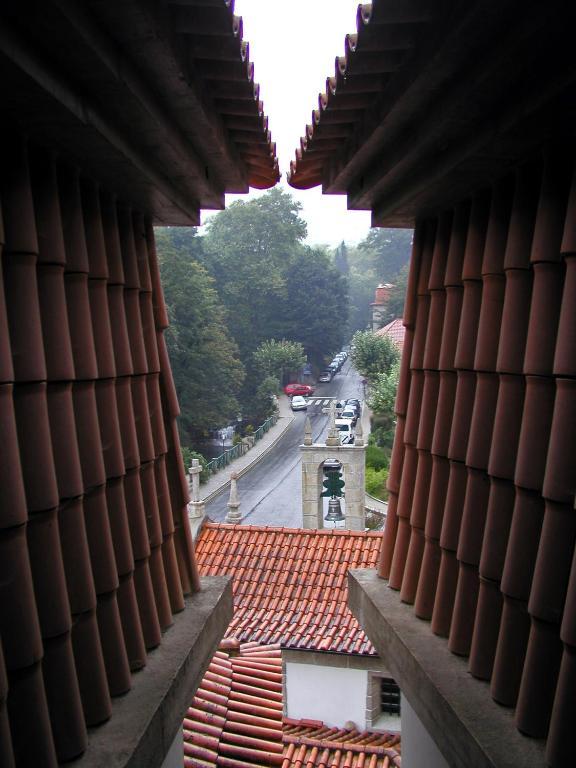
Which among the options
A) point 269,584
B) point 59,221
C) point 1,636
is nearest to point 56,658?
point 1,636

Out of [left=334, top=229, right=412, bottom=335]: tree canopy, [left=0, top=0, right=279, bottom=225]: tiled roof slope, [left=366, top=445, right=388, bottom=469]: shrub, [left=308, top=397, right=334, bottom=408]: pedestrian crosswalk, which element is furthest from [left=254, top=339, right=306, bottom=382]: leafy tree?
[left=0, top=0, right=279, bottom=225]: tiled roof slope

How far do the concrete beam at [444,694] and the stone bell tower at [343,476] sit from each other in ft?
36.2

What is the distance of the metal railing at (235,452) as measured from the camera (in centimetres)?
3394

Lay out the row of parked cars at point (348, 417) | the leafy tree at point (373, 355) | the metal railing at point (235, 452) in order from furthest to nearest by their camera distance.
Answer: the leafy tree at point (373, 355)
the metal railing at point (235, 452)
the row of parked cars at point (348, 417)

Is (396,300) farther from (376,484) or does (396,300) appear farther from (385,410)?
(376,484)

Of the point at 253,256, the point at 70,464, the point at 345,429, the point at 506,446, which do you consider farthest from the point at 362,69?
the point at 253,256

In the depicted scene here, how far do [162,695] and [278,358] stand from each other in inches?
1736

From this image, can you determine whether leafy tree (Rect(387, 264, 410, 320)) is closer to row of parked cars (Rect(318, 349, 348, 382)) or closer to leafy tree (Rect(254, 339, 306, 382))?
row of parked cars (Rect(318, 349, 348, 382))

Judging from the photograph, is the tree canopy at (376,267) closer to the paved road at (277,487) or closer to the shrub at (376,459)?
the paved road at (277,487)

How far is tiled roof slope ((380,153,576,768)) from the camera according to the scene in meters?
2.36

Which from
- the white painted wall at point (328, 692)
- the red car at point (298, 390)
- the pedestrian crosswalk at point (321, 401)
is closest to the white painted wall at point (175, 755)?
the white painted wall at point (328, 692)

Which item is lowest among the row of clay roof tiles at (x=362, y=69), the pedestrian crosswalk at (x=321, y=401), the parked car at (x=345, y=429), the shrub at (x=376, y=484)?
the pedestrian crosswalk at (x=321, y=401)

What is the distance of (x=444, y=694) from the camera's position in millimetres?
2938

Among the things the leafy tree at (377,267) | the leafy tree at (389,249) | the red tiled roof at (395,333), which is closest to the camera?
the red tiled roof at (395,333)
